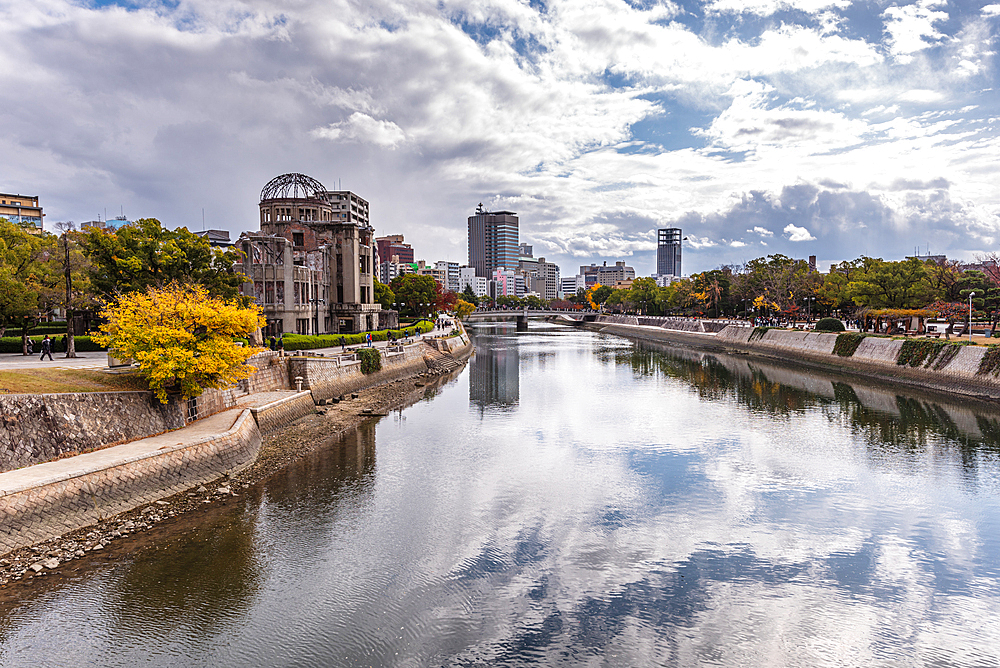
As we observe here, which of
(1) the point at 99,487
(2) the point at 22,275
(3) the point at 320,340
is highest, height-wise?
(2) the point at 22,275

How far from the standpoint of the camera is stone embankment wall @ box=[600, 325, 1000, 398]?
45156mm

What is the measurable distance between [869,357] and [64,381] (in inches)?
2617

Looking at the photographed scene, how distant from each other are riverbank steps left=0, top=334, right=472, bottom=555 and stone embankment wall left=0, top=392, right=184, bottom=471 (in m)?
0.08

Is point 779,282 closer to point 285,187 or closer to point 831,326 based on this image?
point 831,326

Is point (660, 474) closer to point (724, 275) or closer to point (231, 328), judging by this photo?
Answer: point (231, 328)

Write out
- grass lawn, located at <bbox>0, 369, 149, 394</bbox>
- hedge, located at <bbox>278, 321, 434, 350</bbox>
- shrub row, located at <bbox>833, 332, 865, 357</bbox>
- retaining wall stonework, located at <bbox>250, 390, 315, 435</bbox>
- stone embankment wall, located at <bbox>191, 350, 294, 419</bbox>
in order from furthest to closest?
shrub row, located at <bbox>833, 332, 865, 357</bbox>, hedge, located at <bbox>278, 321, 434, 350</bbox>, retaining wall stonework, located at <bbox>250, 390, 315, 435</bbox>, stone embankment wall, located at <bbox>191, 350, 294, 419</bbox>, grass lawn, located at <bbox>0, 369, 149, 394</bbox>

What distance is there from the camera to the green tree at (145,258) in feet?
114

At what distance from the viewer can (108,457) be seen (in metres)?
20.7

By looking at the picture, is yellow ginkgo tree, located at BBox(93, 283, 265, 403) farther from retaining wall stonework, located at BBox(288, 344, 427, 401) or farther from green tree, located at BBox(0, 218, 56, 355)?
green tree, located at BBox(0, 218, 56, 355)

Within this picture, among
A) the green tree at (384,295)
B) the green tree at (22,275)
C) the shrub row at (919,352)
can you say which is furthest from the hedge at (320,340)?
the shrub row at (919,352)

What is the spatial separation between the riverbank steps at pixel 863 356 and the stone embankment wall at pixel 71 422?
182ft

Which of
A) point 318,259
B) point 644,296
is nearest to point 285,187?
point 318,259

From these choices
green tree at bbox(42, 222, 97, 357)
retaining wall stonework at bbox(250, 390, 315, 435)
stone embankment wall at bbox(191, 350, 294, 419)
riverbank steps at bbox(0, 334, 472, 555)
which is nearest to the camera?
riverbank steps at bbox(0, 334, 472, 555)

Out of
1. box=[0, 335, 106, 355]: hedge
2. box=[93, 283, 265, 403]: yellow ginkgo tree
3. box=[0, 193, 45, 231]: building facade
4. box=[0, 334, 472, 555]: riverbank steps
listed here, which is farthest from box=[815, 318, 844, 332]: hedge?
box=[0, 193, 45, 231]: building facade
